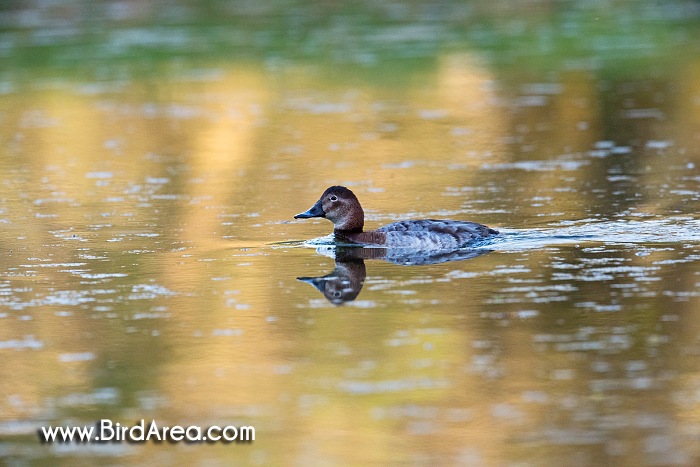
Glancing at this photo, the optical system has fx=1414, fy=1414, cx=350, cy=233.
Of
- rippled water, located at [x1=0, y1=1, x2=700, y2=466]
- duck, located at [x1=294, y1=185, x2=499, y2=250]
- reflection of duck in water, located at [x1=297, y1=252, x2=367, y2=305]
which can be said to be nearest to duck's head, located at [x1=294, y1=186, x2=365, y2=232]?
duck, located at [x1=294, y1=185, x2=499, y2=250]

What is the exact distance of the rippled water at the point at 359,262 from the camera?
305 inches

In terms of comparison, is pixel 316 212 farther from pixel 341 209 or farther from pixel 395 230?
pixel 395 230

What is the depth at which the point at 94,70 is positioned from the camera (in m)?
27.8

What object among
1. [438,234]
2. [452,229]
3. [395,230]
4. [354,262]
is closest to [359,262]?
[354,262]

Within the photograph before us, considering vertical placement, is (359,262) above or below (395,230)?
below

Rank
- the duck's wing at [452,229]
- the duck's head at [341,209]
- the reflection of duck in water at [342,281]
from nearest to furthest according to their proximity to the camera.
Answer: the reflection of duck in water at [342,281] → the duck's wing at [452,229] → the duck's head at [341,209]

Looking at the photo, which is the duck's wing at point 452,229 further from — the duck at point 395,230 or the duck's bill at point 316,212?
the duck's bill at point 316,212

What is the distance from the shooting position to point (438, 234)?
41.4 ft

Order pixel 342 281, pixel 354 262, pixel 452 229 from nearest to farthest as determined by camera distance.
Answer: pixel 342 281 → pixel 354 262 → pixel 452 229

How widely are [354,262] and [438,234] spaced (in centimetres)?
84

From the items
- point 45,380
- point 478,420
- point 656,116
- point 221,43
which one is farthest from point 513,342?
point 221,43

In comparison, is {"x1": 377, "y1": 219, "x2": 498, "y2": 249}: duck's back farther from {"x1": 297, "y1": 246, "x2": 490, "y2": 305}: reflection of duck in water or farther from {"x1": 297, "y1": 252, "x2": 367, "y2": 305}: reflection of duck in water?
{"x1": 297, "y1": 252, "x2": 367, "y2": 305}: reflection of duck in water

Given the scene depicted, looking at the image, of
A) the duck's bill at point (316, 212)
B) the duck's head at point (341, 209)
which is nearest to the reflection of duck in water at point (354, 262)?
the duck's head at point (341, 209)

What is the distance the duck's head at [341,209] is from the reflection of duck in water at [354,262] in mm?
305
